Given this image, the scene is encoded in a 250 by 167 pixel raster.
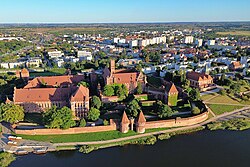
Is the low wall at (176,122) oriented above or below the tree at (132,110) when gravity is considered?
below

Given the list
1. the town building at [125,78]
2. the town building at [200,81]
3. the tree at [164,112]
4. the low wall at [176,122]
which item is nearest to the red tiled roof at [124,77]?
the town building at [125,78]

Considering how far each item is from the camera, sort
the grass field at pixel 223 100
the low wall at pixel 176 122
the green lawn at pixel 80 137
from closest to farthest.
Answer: the green lawn at pixel 80 137 < the low wall at pixel 176 122 < the grass field at pixel 223 100

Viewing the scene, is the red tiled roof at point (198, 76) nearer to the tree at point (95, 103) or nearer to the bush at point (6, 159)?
the tree at point (95, 103)

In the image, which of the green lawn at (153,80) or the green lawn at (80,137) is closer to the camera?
the green lawn at (80,137)

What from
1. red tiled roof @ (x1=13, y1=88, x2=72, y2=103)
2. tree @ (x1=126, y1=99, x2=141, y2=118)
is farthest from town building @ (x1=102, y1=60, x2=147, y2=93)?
tree @ (x1=126, y1=99, x2=141, y2=118)

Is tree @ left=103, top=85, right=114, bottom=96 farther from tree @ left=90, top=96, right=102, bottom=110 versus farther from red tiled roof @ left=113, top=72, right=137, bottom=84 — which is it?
tree @ left=90, top=96, right=102, bottom=110

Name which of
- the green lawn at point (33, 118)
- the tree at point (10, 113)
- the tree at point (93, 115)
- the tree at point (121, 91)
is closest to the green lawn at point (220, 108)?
the tree at point (121, 91)

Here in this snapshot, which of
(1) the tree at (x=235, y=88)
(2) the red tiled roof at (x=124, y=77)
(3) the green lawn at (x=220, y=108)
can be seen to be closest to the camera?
(3) the green lawn at (x=220, y=108)

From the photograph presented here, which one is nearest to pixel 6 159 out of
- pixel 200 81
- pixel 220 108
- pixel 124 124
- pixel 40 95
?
pixel 40 95

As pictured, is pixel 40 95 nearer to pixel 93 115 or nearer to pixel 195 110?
pixel 93 115
